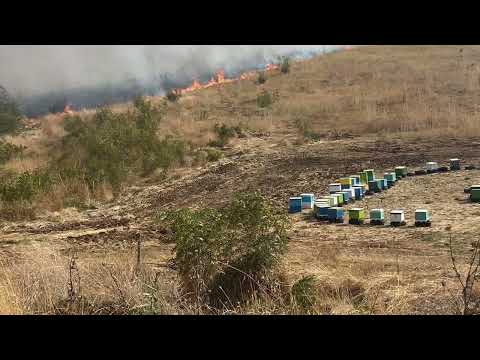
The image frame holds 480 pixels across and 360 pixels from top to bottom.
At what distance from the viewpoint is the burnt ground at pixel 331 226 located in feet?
24.0

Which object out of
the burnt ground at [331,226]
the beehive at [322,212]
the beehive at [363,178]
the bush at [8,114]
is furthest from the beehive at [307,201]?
the bush at [8,114]

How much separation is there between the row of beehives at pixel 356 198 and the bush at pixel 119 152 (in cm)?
623

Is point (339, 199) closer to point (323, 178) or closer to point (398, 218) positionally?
point (398, 218)

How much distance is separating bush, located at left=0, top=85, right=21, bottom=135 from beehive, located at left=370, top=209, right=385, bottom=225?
2205 cm

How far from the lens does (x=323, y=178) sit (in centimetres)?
1511

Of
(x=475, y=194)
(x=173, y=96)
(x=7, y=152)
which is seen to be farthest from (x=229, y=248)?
(x=173, y=96)

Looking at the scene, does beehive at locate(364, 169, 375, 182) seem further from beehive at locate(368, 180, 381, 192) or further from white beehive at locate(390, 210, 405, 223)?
white beehive at locate(390, 210, 405, 223)

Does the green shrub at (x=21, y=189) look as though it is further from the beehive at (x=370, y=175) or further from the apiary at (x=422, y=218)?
the apiary at (x=422, y=218)

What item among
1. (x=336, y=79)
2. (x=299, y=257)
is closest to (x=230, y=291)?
(x=299, y=257)

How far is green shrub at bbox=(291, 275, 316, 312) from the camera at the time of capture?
5336mm

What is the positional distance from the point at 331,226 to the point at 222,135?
35.1ft
